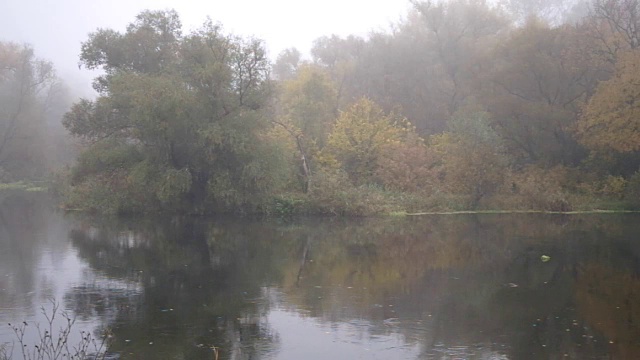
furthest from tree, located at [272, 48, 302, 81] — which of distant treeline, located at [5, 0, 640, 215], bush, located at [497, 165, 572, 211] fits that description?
bush, located at [497, 165, 572, 211]

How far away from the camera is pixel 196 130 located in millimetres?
29797

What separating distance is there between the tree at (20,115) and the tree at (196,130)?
36732 millimetres

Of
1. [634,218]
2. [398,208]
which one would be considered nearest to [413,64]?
[398,208]

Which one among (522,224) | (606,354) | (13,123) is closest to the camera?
(606,354)

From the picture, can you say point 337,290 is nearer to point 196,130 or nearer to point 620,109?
point 196,130

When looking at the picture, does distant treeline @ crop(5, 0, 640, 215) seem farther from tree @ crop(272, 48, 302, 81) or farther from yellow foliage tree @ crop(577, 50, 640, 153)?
tree @ crop(272, 48, 302, 81)

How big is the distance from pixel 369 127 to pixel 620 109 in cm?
1367

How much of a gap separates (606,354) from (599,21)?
3825cm

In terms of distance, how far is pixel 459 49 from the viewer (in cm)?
4844

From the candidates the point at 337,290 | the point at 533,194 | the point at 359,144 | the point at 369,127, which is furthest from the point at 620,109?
the point at 337,290

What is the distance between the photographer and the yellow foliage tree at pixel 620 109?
32875 mm

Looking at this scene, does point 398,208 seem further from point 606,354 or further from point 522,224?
point 606,354

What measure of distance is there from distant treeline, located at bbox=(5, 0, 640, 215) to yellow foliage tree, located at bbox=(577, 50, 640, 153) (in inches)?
2.8

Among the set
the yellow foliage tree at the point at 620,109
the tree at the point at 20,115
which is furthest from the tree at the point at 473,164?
the tree at the point at 20,115
